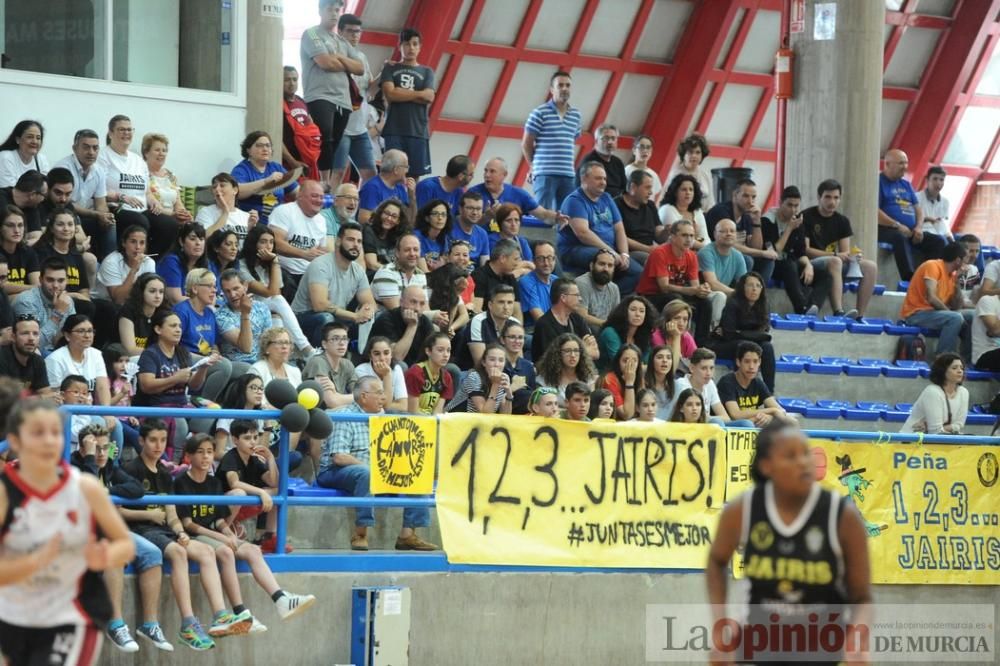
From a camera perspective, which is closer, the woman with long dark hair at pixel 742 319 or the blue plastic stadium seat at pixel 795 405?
the woman with long dark hair at pixel 742 319

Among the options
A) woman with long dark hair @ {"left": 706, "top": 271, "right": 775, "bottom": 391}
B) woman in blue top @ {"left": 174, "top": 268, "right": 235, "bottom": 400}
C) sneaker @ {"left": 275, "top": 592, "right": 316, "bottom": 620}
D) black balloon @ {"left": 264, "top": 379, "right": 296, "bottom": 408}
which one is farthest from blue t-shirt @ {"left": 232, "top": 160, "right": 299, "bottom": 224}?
sneaker @ {"left": 275, "top": 592, "right": 316, "bottom": 620}

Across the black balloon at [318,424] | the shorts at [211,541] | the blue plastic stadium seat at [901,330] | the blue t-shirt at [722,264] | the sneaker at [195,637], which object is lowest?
the sneaker at [195,637]

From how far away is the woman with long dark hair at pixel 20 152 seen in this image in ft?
42.2

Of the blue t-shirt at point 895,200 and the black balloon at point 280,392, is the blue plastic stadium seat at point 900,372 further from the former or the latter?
the black balloon at point 280,392

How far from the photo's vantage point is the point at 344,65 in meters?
16.2

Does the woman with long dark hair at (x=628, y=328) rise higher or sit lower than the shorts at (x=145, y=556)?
higher

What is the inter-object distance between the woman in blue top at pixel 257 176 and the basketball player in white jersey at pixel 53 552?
7968mm

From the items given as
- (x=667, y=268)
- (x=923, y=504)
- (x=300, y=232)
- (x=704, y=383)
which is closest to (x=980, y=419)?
(x=923, y=504)

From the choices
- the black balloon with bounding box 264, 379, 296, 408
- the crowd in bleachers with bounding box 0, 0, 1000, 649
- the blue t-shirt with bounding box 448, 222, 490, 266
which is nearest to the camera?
the black balloon with bounding box 264, 379, 296, 408

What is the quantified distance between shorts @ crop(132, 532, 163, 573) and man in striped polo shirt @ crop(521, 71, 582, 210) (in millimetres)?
8303

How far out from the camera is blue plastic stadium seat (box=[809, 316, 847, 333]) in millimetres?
17219

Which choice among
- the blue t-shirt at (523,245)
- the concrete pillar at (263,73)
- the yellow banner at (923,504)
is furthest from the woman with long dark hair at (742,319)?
the concrete pillar at (263,73)

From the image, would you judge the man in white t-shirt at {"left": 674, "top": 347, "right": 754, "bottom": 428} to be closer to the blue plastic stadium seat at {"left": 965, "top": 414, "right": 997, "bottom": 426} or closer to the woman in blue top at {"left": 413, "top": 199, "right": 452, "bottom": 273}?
the woman in blue top at {"left": 413, "top": 199, "right": 452, "bottom": 273}

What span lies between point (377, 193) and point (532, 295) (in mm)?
1932
